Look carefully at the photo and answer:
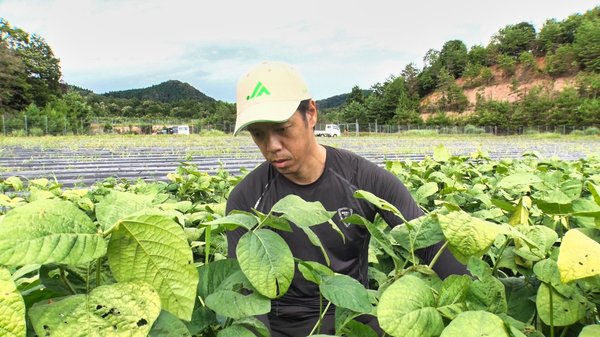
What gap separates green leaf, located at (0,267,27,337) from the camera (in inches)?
17.2

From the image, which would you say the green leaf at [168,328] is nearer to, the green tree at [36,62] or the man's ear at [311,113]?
the man's ear at [311,113]

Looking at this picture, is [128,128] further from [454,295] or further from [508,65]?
[508,65]

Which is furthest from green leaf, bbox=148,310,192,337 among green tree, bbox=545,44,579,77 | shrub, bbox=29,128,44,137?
green tree, bbox=545,44,579,77

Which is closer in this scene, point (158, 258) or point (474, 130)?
point (158, 258)

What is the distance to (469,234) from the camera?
0.66 meters

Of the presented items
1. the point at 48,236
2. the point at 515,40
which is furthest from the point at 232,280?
the point at 515,40

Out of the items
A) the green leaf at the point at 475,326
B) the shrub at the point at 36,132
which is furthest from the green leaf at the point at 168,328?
the shrub at the point at 36,132

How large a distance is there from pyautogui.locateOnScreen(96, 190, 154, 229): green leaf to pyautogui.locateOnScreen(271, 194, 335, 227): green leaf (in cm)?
21

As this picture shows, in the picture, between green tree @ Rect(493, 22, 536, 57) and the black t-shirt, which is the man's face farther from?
green tree @ Rect(493, 22, 536, 57)

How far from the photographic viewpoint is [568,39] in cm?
7888

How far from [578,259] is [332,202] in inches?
46.8

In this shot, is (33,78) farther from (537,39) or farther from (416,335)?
(537,39)

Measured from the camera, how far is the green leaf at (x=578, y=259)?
59cm

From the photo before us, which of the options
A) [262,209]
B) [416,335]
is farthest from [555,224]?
[262,209]
